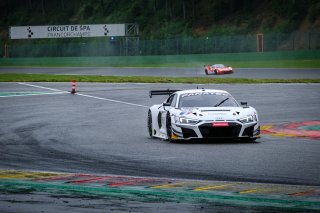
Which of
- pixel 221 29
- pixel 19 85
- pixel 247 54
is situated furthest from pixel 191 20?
pixel 19 85

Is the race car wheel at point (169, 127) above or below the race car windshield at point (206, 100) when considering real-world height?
below

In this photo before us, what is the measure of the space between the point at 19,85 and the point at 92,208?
121 feet

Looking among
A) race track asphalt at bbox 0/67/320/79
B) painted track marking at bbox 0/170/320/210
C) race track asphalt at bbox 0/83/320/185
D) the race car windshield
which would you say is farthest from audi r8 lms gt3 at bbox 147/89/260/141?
race track asphalt at bbox 0/67/320/79

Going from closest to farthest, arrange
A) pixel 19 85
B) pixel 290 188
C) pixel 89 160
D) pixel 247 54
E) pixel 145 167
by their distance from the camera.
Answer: pixel 290 188
pixel 145 167
pixel 89 160
pixel 19 85
pixel 247 54

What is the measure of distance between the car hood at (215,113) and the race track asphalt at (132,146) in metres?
0.55

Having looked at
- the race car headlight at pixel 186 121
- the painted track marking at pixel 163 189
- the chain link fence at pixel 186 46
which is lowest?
the painted track marking at pixel 163 189

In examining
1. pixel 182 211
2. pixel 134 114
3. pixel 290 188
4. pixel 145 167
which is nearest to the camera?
pixel 182 211

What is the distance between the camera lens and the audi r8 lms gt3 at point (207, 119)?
1673 centimetres

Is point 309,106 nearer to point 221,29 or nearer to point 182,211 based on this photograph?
point 182,211

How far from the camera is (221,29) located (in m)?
84.2

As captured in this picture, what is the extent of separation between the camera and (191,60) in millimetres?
72375

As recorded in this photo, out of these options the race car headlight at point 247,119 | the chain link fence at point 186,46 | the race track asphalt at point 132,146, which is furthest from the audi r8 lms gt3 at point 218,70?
the race car headlight at point 247,119

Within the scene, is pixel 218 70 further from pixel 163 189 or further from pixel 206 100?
pixel 163 189

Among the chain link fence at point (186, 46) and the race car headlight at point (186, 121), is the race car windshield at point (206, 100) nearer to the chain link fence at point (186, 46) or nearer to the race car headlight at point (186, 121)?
the race car headlight at point (186, 121)
